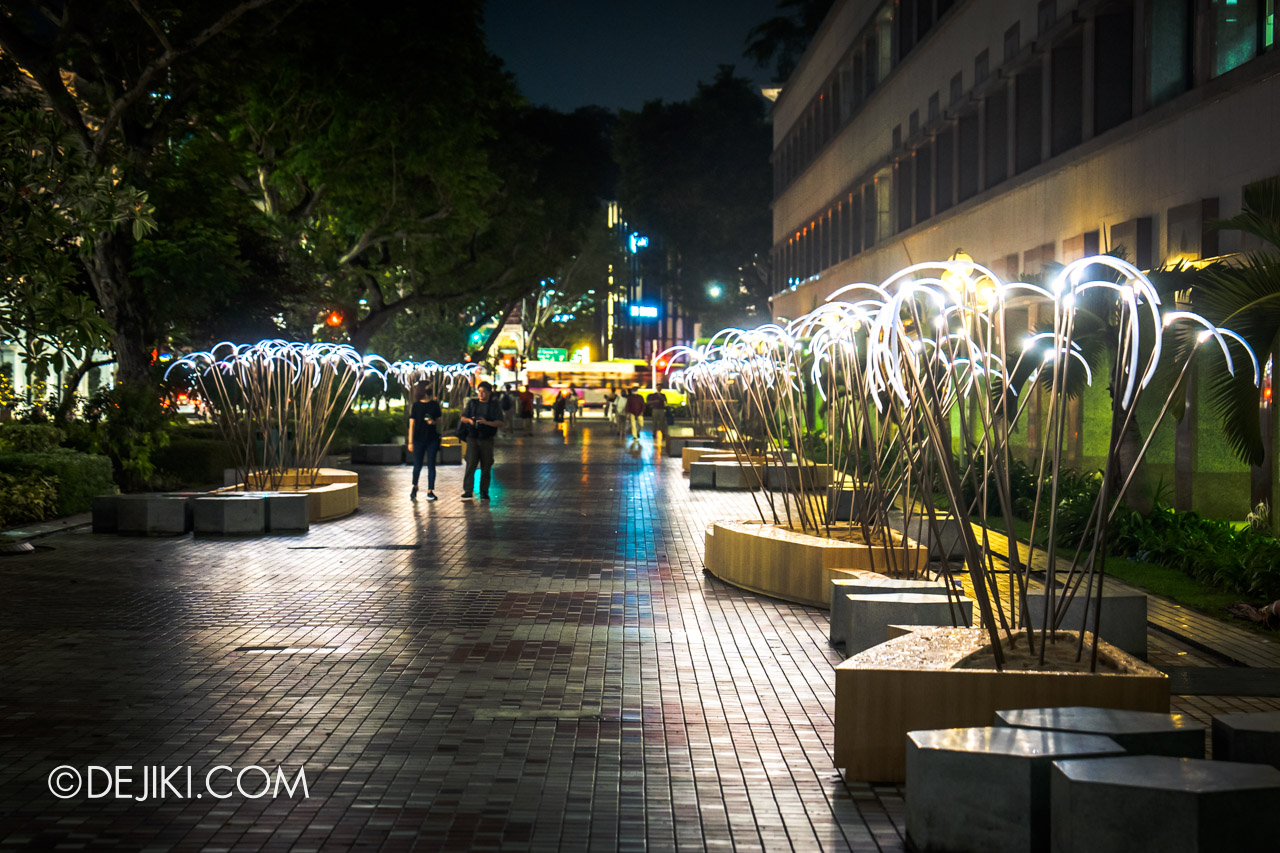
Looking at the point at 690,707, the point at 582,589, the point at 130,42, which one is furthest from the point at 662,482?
the point at 690,707

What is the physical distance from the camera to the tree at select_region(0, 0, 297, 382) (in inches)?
788

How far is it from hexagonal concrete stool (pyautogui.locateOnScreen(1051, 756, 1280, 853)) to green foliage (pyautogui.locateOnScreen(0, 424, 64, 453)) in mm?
17964

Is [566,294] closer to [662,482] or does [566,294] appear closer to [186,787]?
[662,482]

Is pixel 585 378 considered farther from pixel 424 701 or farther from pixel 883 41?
pixel 424 701

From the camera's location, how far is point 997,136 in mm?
25438

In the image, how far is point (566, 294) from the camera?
74500 mm

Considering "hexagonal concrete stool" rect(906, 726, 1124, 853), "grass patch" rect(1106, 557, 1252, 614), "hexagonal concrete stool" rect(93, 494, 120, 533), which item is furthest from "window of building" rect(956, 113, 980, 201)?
"hexagonal concrete stool" rect(906, 726, 1124, 853)

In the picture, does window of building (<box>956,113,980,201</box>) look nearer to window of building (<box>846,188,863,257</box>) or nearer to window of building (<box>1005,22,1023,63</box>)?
window of building (<box>1005,22,1023,63</box>)

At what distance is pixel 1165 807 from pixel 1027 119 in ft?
69.2

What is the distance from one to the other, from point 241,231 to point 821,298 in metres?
20.6

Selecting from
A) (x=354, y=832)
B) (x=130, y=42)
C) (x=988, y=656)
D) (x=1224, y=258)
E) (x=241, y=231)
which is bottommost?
(x=354, y=832)

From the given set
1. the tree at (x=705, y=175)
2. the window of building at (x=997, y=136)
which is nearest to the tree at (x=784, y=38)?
the tree at (x=705, y=175)

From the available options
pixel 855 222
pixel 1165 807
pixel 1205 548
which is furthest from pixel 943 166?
pixel 1165 807

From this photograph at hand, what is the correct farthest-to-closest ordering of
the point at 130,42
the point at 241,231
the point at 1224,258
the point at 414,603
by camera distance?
the point at 241,231 < the point at 130,42 < the point at 1224,258 < the point at 414,603
